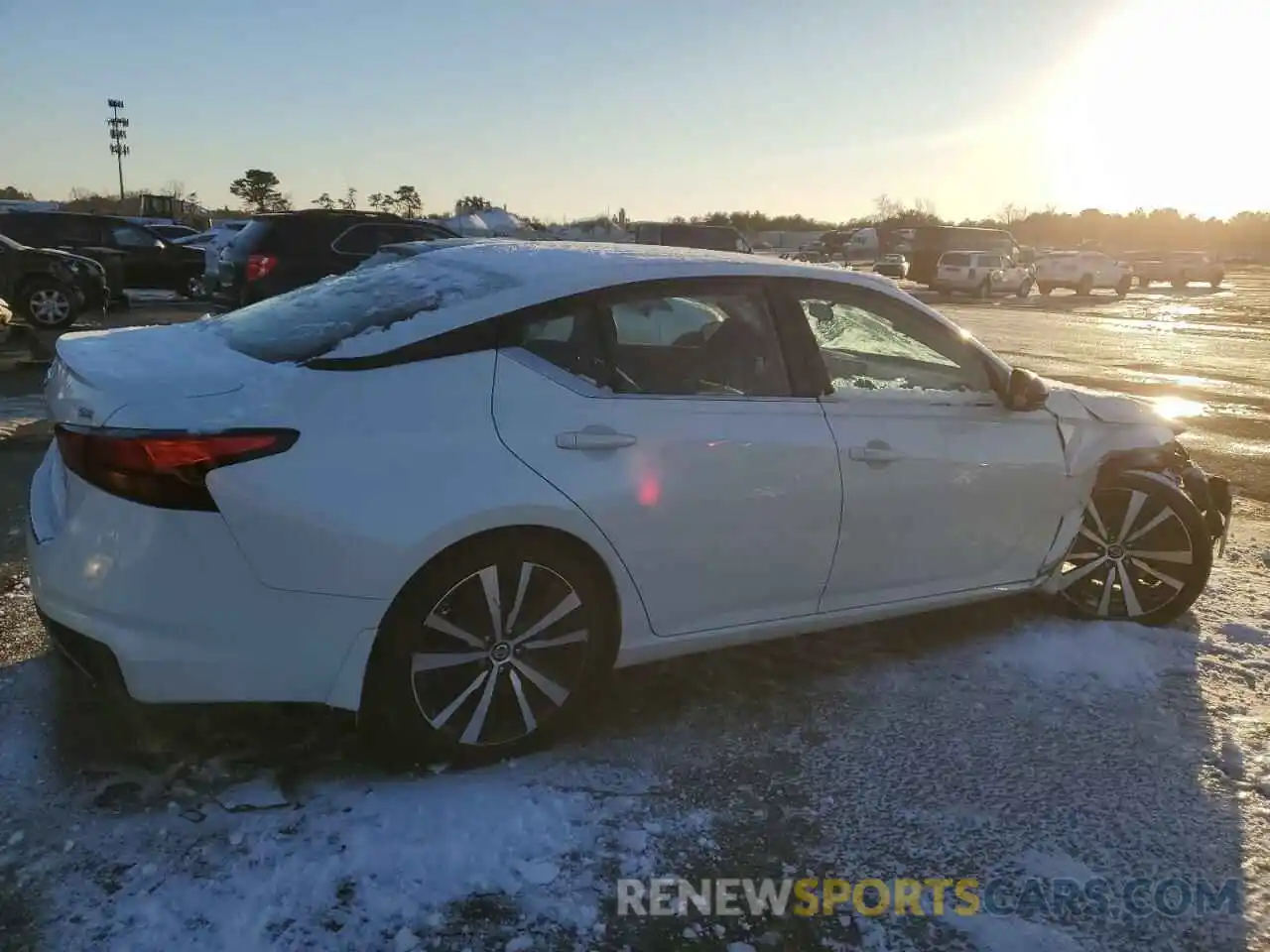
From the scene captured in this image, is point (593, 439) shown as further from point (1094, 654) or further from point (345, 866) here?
point (1094, 654)

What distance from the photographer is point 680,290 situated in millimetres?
3482

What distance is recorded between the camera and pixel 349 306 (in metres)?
3.36

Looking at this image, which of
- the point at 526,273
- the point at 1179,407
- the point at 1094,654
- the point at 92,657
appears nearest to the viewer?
the point at 92,657

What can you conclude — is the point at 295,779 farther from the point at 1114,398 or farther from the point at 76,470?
the point at 1114,398

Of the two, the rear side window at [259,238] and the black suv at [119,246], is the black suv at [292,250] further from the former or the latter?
the black suv at [119,246]

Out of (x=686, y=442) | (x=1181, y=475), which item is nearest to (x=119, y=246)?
(x=686, y=442)

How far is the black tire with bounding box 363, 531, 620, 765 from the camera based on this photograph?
2.84m

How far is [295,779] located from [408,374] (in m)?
1.24

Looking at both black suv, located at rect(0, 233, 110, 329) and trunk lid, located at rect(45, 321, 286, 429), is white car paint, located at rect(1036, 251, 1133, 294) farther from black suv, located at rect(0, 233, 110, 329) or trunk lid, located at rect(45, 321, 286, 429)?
trunk lid, located at rect(45, 321, 286, 429)

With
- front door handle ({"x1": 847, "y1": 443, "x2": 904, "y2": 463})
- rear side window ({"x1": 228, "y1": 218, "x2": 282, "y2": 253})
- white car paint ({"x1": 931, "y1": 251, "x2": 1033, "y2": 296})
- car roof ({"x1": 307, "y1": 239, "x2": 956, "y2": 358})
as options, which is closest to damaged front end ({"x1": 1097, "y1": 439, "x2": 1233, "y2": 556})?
car roof ({"x1": 307, "y1": 239, "x2": 956, "y2": 358})

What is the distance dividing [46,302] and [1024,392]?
13000 millimetres

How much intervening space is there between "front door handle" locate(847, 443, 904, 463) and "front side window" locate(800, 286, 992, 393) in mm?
240

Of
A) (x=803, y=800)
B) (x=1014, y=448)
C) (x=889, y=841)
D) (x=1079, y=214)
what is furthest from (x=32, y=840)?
(x=1079, y=214)

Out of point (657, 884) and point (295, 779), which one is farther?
point (295, 779)
